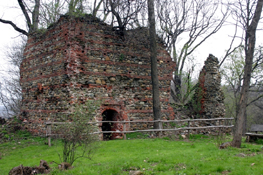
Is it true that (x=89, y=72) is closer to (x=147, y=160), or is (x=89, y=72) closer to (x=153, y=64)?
(x=153, y=64)

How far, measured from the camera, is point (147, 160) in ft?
24.3

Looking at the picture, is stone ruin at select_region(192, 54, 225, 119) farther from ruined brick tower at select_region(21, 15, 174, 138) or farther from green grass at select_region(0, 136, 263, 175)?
green grass at select_region(0, 136, 263, 175)

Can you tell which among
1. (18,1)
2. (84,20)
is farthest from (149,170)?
(18,1)

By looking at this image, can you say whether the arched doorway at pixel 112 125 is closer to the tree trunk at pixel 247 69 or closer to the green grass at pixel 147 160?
the green grass at pixel 147 160

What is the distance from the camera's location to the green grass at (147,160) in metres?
6.16

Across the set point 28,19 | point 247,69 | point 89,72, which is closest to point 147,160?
point 247,69

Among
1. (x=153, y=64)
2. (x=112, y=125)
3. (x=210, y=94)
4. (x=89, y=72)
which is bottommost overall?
(x=112, y=125)

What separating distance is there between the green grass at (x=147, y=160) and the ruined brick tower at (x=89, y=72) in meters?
2.70

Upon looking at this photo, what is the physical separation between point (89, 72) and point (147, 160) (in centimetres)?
625

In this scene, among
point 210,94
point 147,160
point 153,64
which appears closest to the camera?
point 147,160

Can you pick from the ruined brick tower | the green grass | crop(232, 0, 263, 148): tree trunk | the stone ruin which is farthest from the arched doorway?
crop(232, 0, 263, 148): tree trunk

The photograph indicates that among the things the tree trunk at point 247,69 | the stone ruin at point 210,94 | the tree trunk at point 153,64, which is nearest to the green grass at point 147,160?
the tree trunk at point 247,69

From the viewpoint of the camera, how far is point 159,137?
39.8 feet

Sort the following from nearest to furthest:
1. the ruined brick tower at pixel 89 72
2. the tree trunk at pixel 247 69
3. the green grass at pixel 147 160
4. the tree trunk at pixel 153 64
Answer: the green grass at pixel 147 160, the tree trunk at pixel 247 69, the ruined brick tower at pixel 89 72, the tree trunk at pixel 153 64
